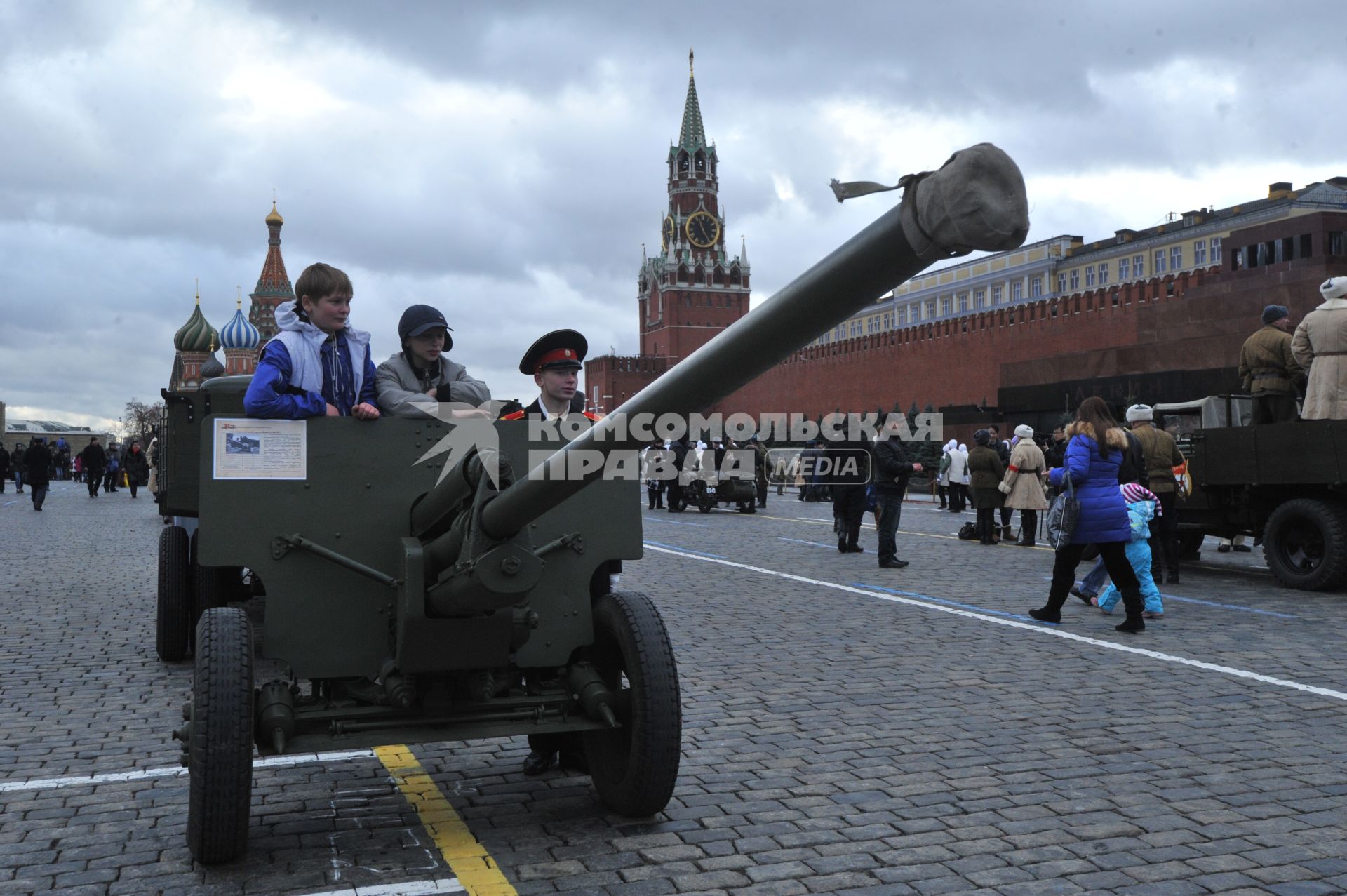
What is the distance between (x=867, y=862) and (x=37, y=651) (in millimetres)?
6278

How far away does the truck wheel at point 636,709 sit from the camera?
13.3 feet

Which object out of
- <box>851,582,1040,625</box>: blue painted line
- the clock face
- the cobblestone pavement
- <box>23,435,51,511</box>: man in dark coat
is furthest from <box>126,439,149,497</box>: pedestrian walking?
the clock face

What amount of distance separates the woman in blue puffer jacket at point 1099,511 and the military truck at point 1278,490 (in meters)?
2.92

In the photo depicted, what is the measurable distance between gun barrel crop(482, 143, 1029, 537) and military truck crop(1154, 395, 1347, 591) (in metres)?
9.65

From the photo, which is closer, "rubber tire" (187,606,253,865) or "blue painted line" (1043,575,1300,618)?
"rubber tire" (187,606,253,865)

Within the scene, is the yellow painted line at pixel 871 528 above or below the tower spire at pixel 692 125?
below

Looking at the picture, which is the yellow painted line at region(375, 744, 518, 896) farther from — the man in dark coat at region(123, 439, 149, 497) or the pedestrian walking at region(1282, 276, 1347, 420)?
the man in dark coat at region(123, 439, 149, 497)

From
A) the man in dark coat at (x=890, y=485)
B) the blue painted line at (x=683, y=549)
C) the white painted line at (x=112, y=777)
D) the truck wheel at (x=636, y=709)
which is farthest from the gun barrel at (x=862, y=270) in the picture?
the blue painted line at (x=683, y=549)

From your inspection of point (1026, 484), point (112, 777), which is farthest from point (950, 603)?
point (112, 777)

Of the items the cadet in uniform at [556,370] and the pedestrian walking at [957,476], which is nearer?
the cadet in uniform at [556,370]

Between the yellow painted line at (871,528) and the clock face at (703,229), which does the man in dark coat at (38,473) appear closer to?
the yellow painted line at (871,528)

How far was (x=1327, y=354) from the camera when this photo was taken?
35.9 feet

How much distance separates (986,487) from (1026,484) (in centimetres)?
62

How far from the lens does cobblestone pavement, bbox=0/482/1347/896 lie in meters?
3.79
